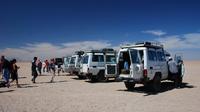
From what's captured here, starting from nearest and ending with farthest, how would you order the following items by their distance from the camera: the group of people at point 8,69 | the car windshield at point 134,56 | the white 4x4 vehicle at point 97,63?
the car windshield at point 134,56
the group of people at point 8,69
the white 4x4 vehicle at point 97,63

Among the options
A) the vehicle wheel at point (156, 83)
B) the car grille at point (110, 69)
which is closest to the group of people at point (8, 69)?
the car grille at point (110, 69)

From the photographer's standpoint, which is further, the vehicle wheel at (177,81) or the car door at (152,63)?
the vehicle wheel at (177,81)

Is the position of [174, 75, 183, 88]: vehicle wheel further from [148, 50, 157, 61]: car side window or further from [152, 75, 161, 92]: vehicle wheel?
[148, 50, 157, 61]: car side window

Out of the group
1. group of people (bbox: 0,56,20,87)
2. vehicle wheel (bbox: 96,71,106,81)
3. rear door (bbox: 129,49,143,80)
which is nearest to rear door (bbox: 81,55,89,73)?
vehicle wheel (bbox: 96,71,106,81)

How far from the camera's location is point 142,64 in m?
15.1

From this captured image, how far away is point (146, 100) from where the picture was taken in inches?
507

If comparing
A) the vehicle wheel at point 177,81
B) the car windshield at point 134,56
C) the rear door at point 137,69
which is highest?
the car windshield at point 134,56

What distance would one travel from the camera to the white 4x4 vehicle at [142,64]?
594 inches

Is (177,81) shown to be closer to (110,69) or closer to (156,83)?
(156,83)

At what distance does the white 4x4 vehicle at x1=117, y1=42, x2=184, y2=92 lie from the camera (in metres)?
15.1

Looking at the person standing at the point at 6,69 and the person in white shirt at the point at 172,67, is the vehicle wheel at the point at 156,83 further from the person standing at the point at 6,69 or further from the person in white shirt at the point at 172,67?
the person standing at the point at 6,69

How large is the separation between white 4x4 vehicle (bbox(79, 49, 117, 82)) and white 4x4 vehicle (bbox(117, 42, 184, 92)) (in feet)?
16.9

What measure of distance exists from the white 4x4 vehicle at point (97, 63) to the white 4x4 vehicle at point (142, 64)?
16.9 feet

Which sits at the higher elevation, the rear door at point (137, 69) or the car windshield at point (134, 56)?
the car windshield at point (134, 56)
